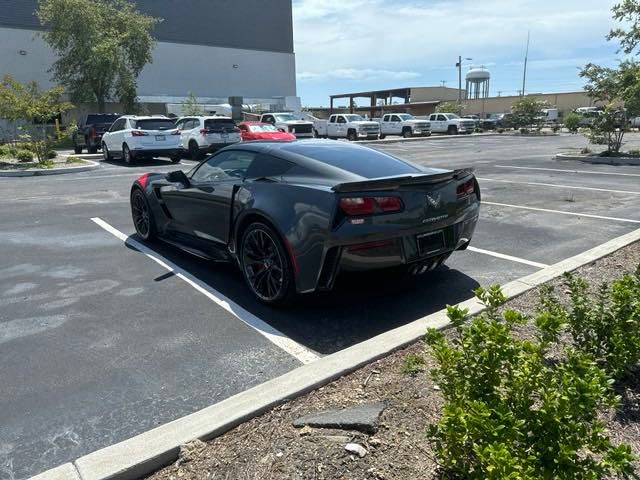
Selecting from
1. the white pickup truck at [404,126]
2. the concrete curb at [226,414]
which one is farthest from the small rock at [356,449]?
the white pickup truck at [404,126]

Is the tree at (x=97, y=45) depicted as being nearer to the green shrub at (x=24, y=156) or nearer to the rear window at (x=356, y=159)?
the green shrub at (x=24, y=156)

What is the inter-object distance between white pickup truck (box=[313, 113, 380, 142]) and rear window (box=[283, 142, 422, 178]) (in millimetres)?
30127

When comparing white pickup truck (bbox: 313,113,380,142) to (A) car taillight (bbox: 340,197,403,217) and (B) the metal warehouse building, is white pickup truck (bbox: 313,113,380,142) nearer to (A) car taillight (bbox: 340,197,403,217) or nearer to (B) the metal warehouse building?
(B) the metal warehouse building

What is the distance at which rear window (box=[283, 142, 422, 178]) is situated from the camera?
4633mm

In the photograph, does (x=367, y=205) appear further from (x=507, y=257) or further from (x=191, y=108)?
(x=191, y=108)

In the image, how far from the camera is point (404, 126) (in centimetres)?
4009

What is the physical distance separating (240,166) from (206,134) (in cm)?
1564

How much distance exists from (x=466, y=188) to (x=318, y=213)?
1614mm

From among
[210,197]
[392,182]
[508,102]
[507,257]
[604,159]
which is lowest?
[604,159]

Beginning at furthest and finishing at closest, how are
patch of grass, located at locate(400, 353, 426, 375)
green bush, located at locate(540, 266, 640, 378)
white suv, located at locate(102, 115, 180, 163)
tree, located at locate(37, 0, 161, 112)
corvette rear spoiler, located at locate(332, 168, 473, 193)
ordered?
1. tree, located at locate(37, 0, 161, 112)
2. white suv, located at locate(102, 115, 180, 163)
3. corvette rear spoiler, located at locate(332, 168, 473, 193)
4. patch of grass, located at locate(400, 353, 426, 375)
5. green bush, located at locate(540, 266, 640, 378)

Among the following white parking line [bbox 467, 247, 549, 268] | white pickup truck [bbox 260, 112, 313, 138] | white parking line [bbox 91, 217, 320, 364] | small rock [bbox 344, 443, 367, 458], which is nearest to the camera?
small rock [bbox 344, 443, 367, 458]

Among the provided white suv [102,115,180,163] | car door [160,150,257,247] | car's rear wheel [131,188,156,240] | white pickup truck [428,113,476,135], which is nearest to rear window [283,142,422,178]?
car door [160,150,257,247]

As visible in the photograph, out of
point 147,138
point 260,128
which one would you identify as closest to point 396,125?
point 260,128

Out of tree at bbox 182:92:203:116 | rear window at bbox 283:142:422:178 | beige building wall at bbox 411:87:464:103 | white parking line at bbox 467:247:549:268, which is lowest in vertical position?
white parking line at bbox 467:247:549:268
